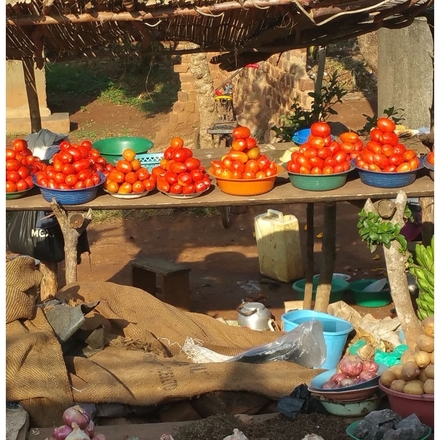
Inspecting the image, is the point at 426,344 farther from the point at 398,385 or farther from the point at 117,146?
the point at 117,146

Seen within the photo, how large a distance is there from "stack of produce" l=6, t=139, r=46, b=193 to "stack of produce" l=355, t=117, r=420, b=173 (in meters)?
2.41

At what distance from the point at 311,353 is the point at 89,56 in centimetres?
274

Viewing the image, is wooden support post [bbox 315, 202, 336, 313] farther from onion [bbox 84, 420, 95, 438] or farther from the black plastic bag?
onion [bbox 84, 420, 95, 438]

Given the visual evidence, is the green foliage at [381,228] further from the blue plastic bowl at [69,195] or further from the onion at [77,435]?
the onion at [77,435]

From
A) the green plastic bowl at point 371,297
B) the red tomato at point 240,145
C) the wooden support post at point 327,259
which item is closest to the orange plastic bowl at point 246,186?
the red tomato at point 240,145

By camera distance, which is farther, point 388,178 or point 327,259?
point 327,259

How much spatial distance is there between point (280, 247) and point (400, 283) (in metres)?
2.46

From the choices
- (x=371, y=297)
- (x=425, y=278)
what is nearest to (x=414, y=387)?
(x=425, y=278)

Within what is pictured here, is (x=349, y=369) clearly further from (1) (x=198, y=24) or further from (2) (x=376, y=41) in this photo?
(2) (x=376, y=41)

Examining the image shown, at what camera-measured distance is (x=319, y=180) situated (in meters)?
6.10

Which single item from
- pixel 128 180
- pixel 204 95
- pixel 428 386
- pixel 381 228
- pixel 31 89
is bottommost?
pixel 428 386

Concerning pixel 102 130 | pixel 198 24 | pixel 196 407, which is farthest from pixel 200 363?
pixel 102 130

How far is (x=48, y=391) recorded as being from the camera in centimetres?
496

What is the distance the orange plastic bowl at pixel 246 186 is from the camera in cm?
608
